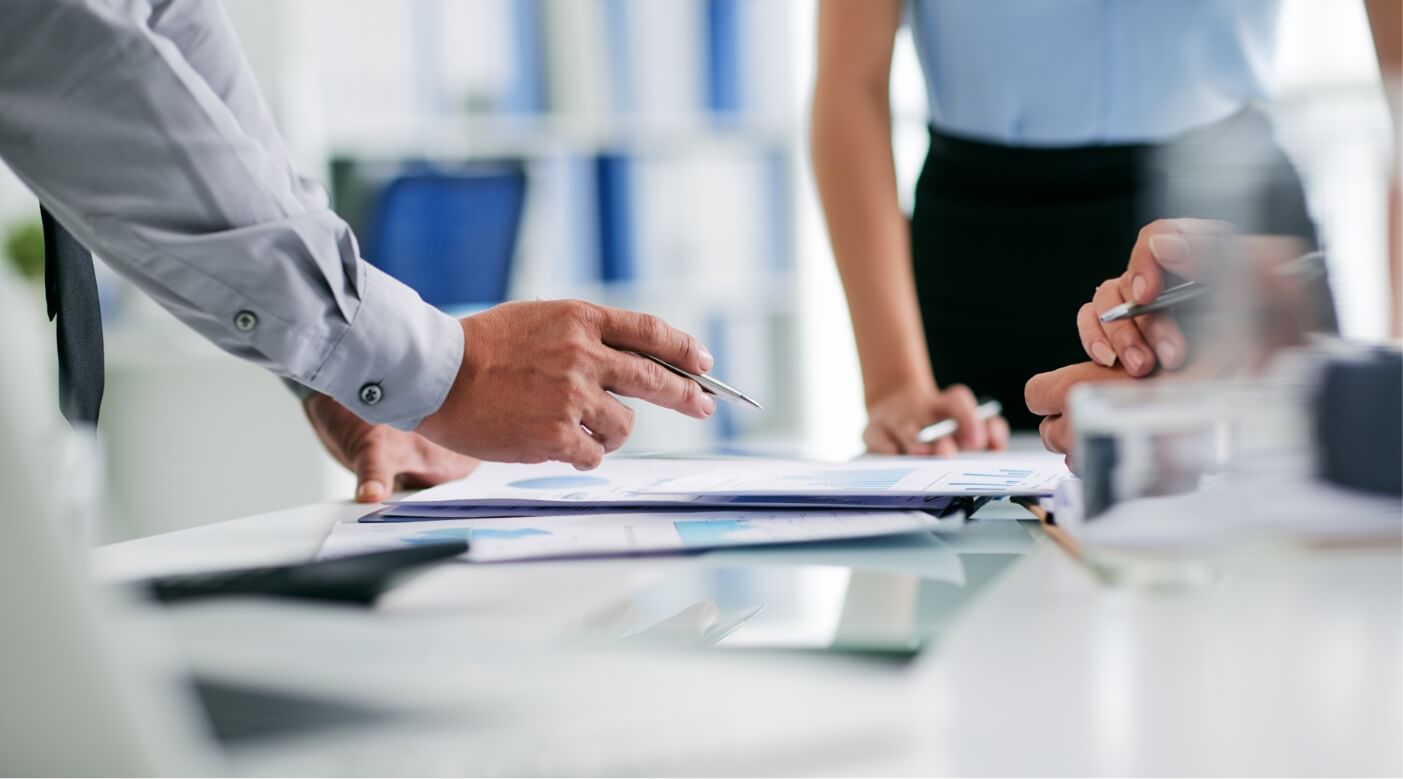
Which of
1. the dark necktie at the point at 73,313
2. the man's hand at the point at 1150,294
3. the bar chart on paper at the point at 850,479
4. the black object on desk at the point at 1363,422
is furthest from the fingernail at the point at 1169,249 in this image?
the dark necktie at the point at 73,313

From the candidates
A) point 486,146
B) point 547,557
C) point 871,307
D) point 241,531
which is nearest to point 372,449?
point 241,531

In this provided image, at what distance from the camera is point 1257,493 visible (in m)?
0.56

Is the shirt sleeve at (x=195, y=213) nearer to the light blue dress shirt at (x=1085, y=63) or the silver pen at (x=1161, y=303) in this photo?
the silver pen at (x=1161, y=303)

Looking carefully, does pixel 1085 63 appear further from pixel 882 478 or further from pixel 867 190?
pixel 882 478

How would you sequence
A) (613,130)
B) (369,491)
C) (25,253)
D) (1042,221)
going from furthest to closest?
(613,130) → (25,253) → (1042,221) → (369,491)

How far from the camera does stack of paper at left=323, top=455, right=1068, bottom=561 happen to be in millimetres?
666

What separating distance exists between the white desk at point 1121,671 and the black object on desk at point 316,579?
2 centimetres

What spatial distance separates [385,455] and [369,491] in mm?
68

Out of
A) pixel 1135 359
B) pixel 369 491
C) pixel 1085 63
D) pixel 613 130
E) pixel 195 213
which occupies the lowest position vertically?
pixel 369 491

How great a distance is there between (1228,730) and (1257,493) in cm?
21

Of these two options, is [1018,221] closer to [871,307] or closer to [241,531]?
[871,307]

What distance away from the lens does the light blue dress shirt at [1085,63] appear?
1094 mm

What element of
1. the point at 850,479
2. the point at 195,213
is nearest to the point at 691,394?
the point at 850,479

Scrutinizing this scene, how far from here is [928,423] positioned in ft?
3.46
